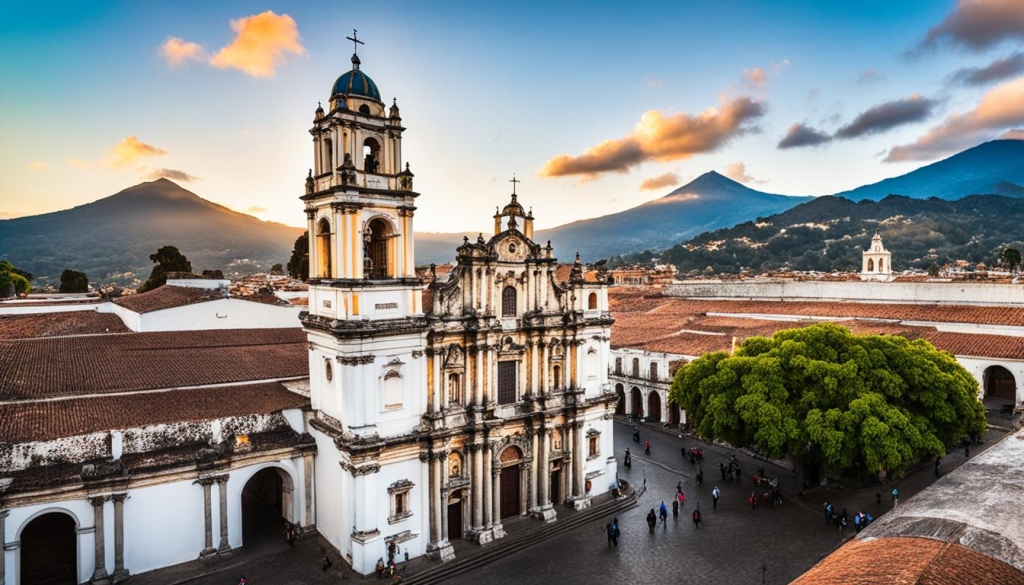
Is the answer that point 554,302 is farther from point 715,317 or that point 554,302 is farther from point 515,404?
point 715,317

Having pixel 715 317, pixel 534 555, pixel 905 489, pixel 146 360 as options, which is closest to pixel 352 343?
pixel 534 555

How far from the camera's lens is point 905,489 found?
→ 26250 millimetres

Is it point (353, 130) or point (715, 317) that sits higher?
point (353, 130)

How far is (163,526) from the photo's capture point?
2000 centimetres

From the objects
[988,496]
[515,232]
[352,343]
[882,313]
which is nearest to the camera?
[988,496]

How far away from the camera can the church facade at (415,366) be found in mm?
20594

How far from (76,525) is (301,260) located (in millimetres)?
45295

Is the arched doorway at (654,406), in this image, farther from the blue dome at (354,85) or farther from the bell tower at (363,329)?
the blue dome at (354,85)

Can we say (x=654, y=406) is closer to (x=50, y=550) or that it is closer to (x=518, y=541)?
(x=518, y=541)

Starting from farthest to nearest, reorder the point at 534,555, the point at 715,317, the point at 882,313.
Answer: the point at 715,317, the point at 882,313, the point at 534,555

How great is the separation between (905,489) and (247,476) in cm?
2804

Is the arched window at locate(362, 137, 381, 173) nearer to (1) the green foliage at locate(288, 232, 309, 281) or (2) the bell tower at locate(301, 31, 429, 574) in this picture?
(2) the bell tower at locate(301, 31, 429, 574)

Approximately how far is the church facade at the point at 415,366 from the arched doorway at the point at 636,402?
1622 cm

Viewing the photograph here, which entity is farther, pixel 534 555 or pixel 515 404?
pixel 515 404
